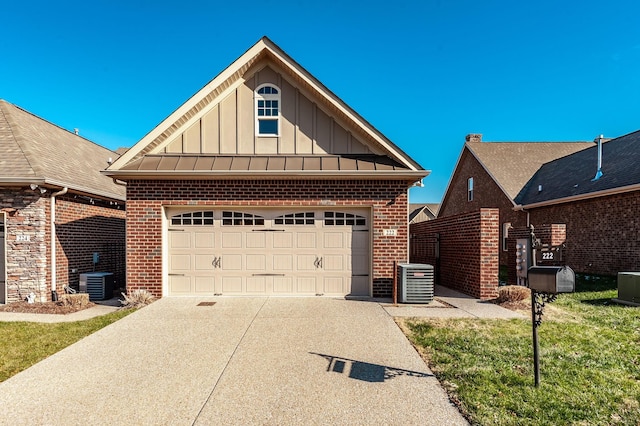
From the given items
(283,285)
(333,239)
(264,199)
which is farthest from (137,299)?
(333,239)

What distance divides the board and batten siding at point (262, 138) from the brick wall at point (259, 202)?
1053 mm

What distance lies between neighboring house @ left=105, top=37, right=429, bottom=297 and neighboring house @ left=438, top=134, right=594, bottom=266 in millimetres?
12843

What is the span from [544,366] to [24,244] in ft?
38.4

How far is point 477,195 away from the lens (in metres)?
22.9

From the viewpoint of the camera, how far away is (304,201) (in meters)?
9.30

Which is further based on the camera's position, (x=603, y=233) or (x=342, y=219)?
(x=603, y=233)

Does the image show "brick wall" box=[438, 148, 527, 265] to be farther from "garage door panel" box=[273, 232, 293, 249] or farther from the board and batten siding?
"garage door panel" box=[273, 232, 293, 249]

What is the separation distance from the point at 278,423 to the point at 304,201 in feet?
20.7

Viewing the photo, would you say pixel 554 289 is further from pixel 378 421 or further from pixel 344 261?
pixel 344 261

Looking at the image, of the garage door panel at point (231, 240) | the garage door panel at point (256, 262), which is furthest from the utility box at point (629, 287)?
the garage door panel at point (231, 240)

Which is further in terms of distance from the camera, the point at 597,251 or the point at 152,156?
the point at 597,251

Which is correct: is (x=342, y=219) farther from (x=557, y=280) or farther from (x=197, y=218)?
(x=557, y=280)

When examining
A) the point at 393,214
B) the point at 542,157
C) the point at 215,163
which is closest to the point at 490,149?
the point at 542,157

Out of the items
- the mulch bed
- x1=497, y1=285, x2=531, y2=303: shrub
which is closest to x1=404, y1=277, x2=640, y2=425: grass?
x1=497, y1=285, x2=531, y2=303: shrub
